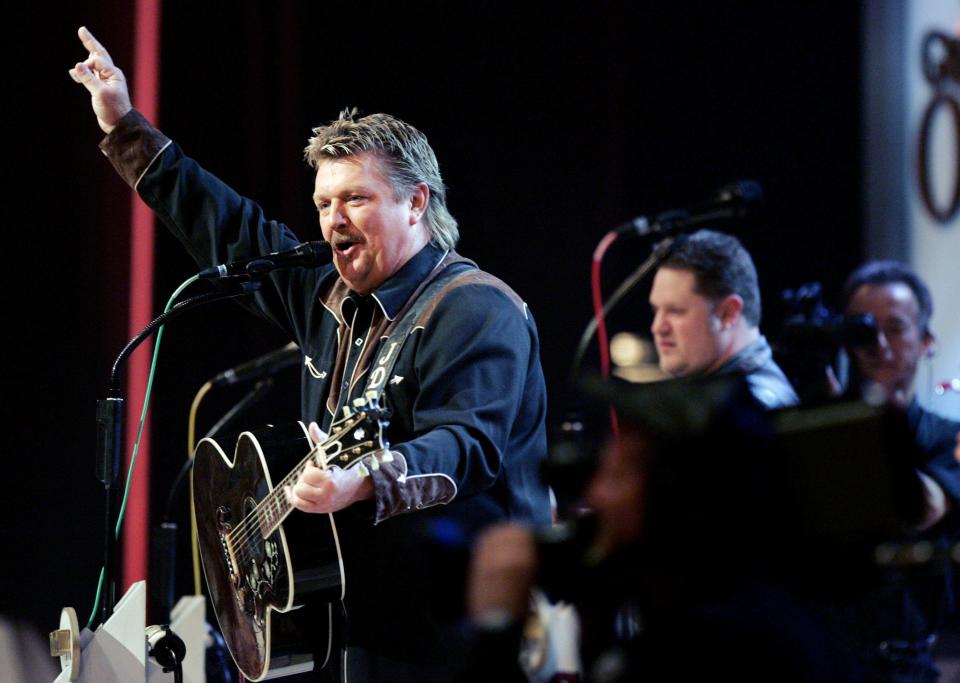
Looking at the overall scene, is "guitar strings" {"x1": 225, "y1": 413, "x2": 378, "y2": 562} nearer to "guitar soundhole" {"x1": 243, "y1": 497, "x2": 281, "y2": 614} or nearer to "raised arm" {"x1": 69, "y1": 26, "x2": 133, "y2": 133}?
"guitar soundhole" {"x1": 243, "y1": 497, "x2": 281, "y2": 614}

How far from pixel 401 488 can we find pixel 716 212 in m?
1.31

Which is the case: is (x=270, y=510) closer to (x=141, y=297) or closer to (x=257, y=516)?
(x=257, y=516)

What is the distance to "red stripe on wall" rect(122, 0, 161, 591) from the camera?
4.37 meters

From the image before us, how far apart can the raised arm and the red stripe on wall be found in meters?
1.29

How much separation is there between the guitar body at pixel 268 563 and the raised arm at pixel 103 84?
2.84ft

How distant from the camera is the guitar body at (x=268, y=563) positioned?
8.11 feet

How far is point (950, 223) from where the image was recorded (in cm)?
431

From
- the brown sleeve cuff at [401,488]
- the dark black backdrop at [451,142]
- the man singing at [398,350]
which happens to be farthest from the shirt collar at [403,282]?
the dark black backdrop at [451,142]

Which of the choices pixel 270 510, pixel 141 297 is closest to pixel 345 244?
pixel 270 510

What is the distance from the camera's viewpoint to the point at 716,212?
3.21m

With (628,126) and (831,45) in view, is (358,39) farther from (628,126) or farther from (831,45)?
(831,45)

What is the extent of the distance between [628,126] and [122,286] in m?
1.91

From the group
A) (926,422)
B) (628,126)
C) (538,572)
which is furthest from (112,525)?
(628,126)

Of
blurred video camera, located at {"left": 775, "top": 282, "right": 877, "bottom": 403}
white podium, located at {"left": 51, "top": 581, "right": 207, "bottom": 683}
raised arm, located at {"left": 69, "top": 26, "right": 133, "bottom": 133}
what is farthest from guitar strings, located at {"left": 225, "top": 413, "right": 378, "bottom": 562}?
blurred video camera, located at {"left": 775, "top": 282, "right": 877, "bottom": 403}
